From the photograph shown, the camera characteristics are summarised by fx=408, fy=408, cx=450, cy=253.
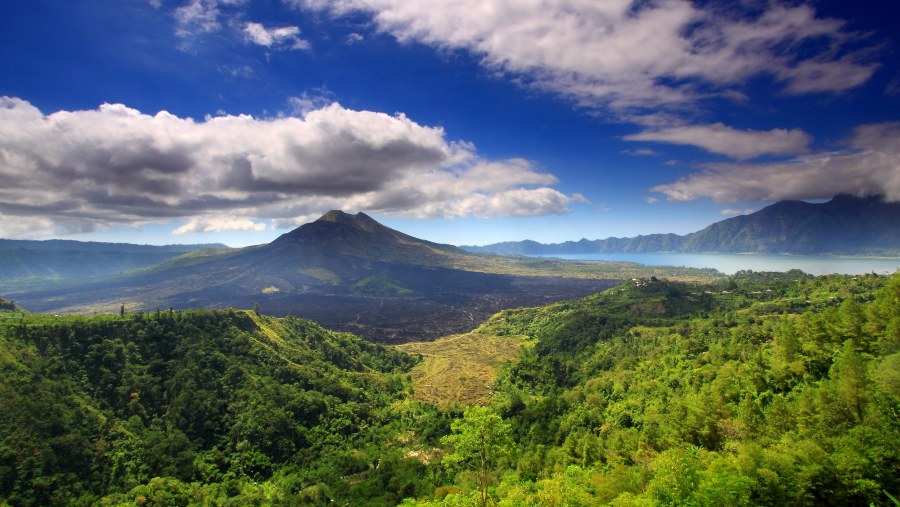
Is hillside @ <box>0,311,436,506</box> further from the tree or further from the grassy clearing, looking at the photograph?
the tree

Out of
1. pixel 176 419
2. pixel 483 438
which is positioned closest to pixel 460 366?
pixel 176 419

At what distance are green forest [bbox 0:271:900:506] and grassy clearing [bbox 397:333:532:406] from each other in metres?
5.83

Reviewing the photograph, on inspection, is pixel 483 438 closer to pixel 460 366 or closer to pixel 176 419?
pixel 176 419

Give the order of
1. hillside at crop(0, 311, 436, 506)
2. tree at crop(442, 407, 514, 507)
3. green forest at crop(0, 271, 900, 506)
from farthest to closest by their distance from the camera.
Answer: hillside at crop(0, 311, 436, 506) → green forest at crop(0, 271, 900, 506) → tree at crop(442, 407, 514, 507)

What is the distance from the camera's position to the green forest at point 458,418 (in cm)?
3194

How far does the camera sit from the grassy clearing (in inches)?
4466

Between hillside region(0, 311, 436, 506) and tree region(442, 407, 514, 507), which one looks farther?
hillside region(0, 311, 436, 506)

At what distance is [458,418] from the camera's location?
61406 mm

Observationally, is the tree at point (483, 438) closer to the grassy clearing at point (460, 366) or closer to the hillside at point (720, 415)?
the hillside at point (720, 415)

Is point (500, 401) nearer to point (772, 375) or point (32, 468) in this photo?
point (772, 375)

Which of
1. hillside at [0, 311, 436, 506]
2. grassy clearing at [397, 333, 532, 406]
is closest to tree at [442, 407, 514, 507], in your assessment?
hillside at [0, 311, 436, 506]

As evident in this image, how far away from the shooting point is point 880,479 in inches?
1048

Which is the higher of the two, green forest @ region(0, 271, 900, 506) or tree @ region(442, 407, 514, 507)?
tree @ region(442, 407, 514, 507)

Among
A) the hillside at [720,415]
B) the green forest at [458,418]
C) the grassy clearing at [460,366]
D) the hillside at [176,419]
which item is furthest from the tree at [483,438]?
the grassy clearing at [460,366]
